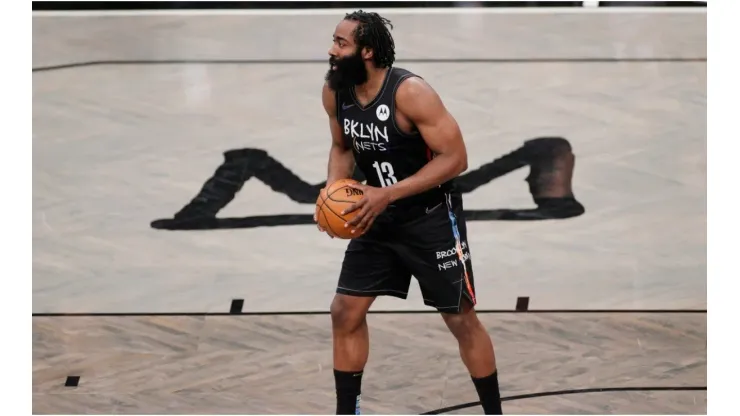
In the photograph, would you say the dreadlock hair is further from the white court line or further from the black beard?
the white court line

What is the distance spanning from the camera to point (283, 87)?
7.45 meters

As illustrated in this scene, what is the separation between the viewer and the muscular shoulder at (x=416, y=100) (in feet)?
13.2

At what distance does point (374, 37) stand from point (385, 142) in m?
0.41

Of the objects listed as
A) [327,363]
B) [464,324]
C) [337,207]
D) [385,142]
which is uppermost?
[385,142]

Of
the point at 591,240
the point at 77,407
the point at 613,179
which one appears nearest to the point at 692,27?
the point at 613,179

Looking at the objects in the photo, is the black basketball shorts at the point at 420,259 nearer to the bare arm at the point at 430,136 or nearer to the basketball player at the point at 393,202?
the basketball player at the point at 393,202

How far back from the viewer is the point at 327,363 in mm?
5133

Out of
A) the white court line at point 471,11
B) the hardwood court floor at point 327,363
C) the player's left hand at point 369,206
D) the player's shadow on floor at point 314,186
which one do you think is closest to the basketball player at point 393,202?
the player's left hand at point 369,206

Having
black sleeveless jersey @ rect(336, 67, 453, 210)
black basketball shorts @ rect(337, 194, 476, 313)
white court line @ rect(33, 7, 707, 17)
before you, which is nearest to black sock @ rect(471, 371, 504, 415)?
black basketball shorts @ rect(337, 194, 476, 313)

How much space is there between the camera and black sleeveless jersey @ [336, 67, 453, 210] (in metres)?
4.11

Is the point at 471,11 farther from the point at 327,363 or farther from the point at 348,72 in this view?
the point at 348,72

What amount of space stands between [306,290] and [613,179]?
2157mm

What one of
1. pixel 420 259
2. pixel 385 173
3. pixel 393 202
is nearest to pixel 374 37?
pixel 385 173

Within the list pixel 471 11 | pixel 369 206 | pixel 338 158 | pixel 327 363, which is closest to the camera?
pixel 369 206
